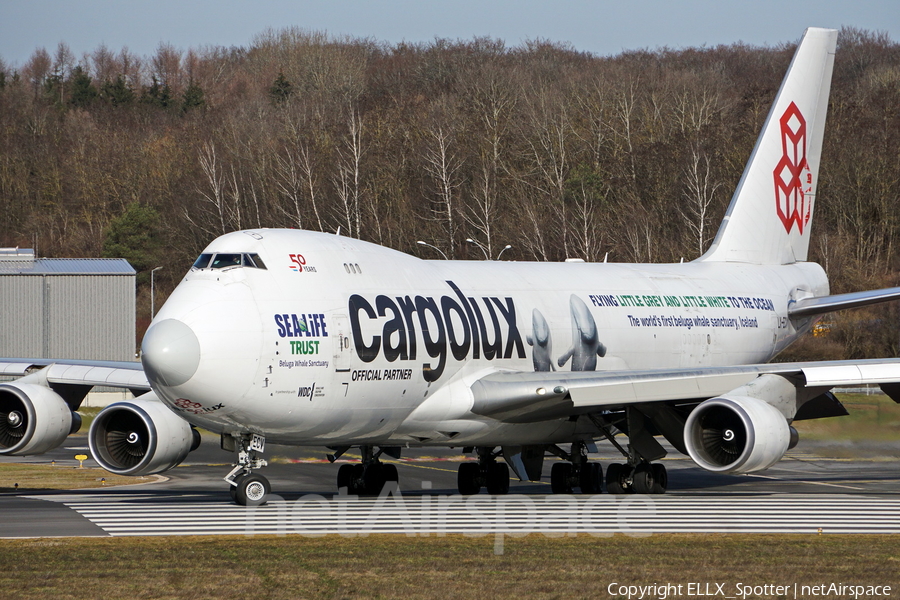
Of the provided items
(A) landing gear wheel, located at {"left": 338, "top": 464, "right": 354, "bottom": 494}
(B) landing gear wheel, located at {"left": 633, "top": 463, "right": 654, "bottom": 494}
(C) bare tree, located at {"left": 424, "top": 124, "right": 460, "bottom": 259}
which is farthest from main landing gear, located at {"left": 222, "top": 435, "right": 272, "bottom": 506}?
(C) bare tree, located at {"left": 424, "top": 124, "right": 460, "bottom": 259}

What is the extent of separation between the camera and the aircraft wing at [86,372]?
23.1 meters

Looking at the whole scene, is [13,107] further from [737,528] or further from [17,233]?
[737,528]

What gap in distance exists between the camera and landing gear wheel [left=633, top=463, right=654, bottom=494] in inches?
963

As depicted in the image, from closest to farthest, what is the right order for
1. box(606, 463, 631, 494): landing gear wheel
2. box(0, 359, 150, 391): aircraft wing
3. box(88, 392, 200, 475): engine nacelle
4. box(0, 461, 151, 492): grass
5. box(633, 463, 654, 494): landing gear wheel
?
box(88, 392, 200, 475): engine nacelle < box(0, 359, 150, 391): aircraft wing < box(633, 463, 654, 494): landing gear wheel < box(606, 463, 631, 494): landing gear wheel < box(0, 461, 151, 492): grass

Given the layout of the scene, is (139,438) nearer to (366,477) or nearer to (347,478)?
(347,478)

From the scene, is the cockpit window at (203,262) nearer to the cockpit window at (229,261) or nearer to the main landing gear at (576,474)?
the cockpit window at (229,261)

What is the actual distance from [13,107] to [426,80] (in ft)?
150

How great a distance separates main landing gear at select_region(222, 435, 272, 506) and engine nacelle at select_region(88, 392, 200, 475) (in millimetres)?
1637

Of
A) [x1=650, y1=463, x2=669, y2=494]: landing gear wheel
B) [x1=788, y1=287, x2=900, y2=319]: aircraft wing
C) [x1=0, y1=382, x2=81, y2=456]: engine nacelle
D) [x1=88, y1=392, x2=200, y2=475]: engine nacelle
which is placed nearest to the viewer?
[x1=88, y1=392, x2=200, y2=475]: engine nacelle

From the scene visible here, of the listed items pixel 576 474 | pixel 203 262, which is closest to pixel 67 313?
pixel 576 474

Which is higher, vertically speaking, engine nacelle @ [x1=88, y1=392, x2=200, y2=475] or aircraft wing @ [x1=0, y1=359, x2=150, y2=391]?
aircraft wing @ [x1=0, y1=359, x2=150, y2=391]

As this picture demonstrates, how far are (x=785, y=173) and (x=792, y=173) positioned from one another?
1.31 ft

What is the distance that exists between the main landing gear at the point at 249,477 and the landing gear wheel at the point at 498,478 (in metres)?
7.20

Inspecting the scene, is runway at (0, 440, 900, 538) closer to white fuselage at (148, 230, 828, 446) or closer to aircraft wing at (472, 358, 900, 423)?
white fuselage at (148, 230, 828, 446)
